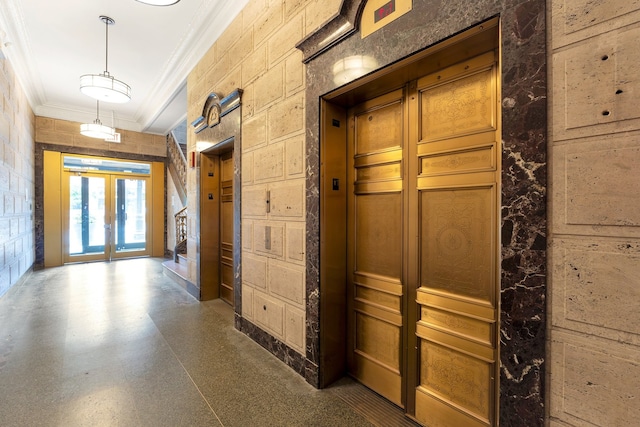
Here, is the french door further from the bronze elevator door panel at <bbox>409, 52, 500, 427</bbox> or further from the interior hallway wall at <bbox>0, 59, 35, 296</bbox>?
the bronze elevator door panel at <bbox>409, 52, 500, 427</bbox>

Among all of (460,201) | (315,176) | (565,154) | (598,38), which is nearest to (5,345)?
(315,176)

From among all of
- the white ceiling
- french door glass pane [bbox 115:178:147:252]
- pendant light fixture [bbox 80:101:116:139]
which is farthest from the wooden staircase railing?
the white ceiling

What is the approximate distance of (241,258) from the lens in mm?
3379

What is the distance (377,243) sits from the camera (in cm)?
222

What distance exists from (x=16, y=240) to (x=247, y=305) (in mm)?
5040

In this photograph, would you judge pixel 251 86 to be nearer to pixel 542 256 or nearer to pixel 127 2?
pixel 127 2

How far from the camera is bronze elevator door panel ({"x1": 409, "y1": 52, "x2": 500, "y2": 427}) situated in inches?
63.2

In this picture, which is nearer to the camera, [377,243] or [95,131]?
[377,243]

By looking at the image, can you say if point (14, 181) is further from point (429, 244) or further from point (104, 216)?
point (429, 244)

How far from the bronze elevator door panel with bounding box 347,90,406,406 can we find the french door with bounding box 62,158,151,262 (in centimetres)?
840

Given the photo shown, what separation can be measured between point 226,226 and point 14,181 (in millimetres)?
4060

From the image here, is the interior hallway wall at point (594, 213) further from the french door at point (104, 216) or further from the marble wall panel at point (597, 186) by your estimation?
the french door at point (104, 216)

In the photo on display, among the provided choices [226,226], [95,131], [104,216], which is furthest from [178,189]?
[226,226]

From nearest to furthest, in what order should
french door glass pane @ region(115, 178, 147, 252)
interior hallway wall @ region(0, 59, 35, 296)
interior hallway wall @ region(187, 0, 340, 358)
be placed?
interior hallway wall @ region(187, 0, 340, 358) → interior hallway wall @ region(0, 59, 35, 296) → french door glass pane @ region(115, 178, 147, 252)
